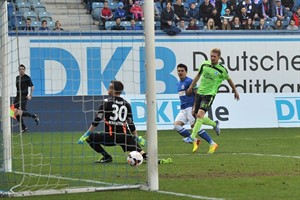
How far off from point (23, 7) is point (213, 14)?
13015 millimetres

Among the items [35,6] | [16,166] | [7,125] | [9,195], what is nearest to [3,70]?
[7,125]

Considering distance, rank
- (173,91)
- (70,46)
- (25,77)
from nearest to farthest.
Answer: (25,77) < (70,46) < (173,91)

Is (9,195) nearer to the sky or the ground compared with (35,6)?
nearer to the ground

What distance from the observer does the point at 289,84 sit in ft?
110

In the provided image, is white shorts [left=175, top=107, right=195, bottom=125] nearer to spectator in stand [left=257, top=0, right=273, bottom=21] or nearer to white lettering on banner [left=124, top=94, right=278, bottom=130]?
white lettering on banner [left=124, top=94, right=278, bottom=130]

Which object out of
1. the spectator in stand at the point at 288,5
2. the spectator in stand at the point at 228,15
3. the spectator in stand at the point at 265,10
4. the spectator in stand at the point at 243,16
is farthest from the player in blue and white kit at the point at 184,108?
the spectator in stand at the point at 288,5

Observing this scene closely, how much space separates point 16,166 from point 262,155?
511 cm

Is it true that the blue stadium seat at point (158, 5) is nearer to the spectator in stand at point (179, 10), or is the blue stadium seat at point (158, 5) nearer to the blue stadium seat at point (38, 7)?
the spectator in stand at point (179, 10)

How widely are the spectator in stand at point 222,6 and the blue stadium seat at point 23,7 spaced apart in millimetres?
12089

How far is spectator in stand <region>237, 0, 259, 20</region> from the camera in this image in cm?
3428

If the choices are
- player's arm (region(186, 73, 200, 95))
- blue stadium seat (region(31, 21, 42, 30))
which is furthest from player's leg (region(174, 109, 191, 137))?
blue stadium seat (region(31, 21, 42, 30))

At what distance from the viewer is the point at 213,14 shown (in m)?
33.3

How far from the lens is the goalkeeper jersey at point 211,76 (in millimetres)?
19516

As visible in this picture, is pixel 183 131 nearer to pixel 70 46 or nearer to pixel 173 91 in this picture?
pixel 70 46
